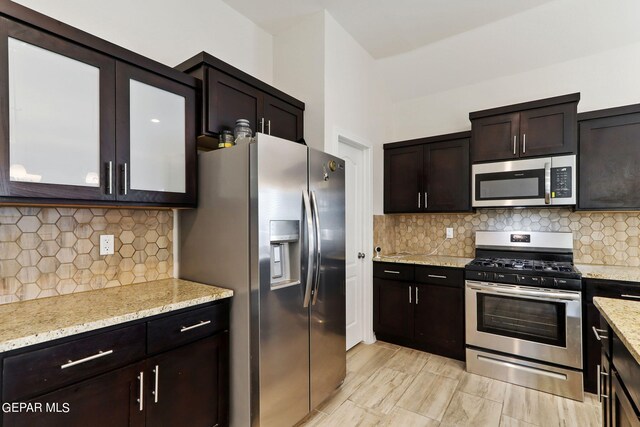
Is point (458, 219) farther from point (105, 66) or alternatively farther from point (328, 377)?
point (105, 66)

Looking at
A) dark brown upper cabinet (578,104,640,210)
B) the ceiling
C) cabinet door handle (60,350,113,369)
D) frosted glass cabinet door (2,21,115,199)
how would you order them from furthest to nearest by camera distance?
1. the ceiling
2. dark brown upper cabinet (578,104,640,210)
3. frosted glass cabinet door (2,21,115,199)
4. cabinet door handle (60,350,113,369)

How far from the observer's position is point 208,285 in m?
1.99

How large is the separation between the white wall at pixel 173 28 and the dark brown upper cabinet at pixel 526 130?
219 cm

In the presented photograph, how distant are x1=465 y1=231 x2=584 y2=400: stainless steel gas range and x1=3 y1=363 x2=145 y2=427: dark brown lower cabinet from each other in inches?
104

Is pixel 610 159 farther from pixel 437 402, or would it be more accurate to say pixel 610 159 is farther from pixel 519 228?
pixel 437 402

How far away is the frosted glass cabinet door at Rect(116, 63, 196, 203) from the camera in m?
1.69

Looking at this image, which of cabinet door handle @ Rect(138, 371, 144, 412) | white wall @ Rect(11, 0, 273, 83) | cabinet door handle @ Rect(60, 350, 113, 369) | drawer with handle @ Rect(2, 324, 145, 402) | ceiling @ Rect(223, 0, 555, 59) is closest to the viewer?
drawer with handle @ Rect(2, 324, 145, 402)

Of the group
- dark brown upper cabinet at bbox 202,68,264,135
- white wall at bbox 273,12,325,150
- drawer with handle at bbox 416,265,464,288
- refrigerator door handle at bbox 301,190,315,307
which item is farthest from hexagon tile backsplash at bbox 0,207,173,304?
drawer with handle at bbox 416,265,464,288

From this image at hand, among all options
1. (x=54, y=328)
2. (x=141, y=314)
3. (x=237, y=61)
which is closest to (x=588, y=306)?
(x=141, y=314)

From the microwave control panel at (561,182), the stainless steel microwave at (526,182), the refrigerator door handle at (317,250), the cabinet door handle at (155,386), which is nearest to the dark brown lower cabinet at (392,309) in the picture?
the stainless steel microwave at (526,182)

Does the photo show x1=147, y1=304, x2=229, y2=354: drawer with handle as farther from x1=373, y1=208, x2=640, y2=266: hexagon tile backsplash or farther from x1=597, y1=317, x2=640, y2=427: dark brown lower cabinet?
x1=373, y1=208, x2=640, y2=266: hexagon tile backsplash

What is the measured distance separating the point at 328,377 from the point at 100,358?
149cm

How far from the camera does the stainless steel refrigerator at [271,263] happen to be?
175 cm

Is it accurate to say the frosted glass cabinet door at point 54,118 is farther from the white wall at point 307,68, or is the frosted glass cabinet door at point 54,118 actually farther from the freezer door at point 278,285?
the white wall at point 307,68
